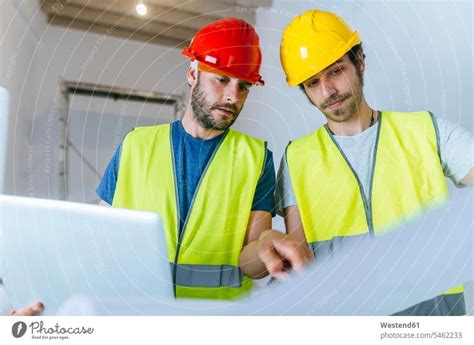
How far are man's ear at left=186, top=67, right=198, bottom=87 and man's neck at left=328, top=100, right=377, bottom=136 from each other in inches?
9.8

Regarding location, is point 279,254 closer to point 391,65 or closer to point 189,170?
point 189,170

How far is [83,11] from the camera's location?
91 cm

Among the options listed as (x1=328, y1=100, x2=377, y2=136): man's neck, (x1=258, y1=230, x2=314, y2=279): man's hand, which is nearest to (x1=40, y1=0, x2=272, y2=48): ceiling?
(x1=328, y1=100, x2=377, y2=136): man's neck

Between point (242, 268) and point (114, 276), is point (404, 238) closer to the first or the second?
point (242, 268)

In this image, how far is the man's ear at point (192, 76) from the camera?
0.90m

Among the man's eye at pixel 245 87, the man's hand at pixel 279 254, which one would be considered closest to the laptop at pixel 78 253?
the man's hand at pixel 279 254

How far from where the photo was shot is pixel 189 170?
89 centimetres

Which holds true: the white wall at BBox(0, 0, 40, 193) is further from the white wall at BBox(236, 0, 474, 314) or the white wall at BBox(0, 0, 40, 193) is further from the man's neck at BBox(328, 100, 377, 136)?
the man's neck at BBox(328, 100, 377, 136)

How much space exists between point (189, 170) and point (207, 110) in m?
0.11

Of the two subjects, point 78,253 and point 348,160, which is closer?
point 78,253

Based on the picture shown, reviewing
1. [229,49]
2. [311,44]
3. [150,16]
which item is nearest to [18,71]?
[150,16]

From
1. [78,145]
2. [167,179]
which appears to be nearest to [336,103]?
[167,179]

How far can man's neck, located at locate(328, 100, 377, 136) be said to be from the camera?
943 millimetres

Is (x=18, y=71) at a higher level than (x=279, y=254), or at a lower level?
higher
